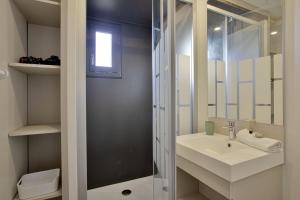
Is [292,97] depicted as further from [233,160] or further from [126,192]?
[126,192]

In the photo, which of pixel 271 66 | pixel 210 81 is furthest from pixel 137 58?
pixel 271 66

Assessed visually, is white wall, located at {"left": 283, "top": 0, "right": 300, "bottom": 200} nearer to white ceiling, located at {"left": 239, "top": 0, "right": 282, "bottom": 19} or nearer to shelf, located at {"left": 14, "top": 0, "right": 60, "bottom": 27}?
white ceiling, located at {"left": 239, "top": 0, "right": 282, "bottom": 19}

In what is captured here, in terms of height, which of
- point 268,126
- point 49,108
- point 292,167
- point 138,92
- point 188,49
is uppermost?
point 188,49

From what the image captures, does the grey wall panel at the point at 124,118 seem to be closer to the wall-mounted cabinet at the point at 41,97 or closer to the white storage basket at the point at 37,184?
the wall-mounted cabinet at the point at 41,97

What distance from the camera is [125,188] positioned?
2076mm

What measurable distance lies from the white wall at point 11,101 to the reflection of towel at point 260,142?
5.45 feet

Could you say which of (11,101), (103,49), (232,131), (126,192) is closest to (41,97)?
(11,101)

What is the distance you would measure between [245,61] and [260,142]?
699mm

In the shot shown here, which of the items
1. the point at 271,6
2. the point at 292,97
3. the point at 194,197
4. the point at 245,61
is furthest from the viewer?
the point at 194,197

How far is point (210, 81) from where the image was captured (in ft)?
5.88

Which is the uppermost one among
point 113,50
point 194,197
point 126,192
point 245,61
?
point 113,50

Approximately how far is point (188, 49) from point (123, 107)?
106 cm

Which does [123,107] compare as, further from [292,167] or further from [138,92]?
[292,167]

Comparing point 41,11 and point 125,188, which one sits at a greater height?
point 41,11
